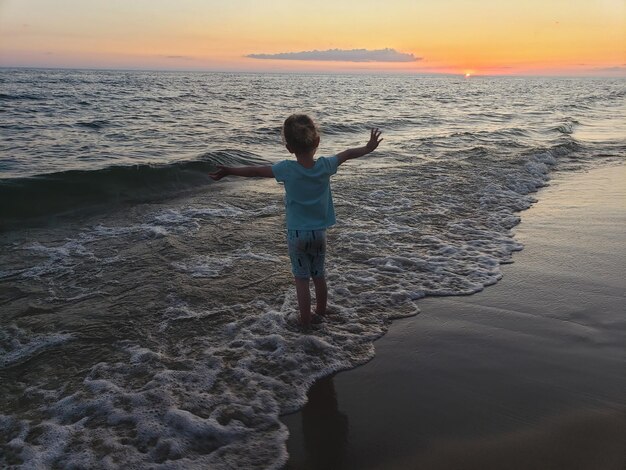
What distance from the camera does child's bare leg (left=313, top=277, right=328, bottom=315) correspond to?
4.54m

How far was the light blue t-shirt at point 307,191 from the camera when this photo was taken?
4129mm

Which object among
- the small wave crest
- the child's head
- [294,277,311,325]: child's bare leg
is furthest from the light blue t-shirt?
the small wave crest

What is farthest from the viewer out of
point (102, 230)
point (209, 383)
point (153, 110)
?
point (153, 110)

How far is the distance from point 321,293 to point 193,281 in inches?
66.9

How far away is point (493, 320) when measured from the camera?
4496 mm

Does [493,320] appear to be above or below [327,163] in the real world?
below

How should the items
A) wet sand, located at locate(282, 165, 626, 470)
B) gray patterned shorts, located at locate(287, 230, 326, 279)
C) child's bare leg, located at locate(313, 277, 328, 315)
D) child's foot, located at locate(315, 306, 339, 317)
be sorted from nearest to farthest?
wet sand, located at locate(282, 165, 626, 470) < gray patterned shorts, located at locate(287, 230, 326, 279) < child's bare leg, located at locate(313, 277, 328, 315) < child's foot, located at locate(315, 306, 339, 317)

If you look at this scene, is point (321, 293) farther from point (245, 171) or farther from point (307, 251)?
point (245, 171)

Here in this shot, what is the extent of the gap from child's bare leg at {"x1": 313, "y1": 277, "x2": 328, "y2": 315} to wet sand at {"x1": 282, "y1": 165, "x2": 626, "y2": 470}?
2.07 feet

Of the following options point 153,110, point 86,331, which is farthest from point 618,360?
point 153,110

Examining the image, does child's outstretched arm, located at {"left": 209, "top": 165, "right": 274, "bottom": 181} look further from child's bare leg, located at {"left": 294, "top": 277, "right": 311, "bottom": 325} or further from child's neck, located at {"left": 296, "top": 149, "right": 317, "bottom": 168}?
child's bare leg, located at {"left": 294, "top": 277, "right": 311, "bottom": 325}

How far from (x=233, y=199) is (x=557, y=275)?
5.73 meters

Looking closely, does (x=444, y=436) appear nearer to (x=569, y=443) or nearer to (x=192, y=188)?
(x=569, y=443)

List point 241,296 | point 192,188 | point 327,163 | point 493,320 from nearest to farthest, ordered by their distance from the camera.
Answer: point 327,163 < point 493,320 < point 241,296 < point 192,188
